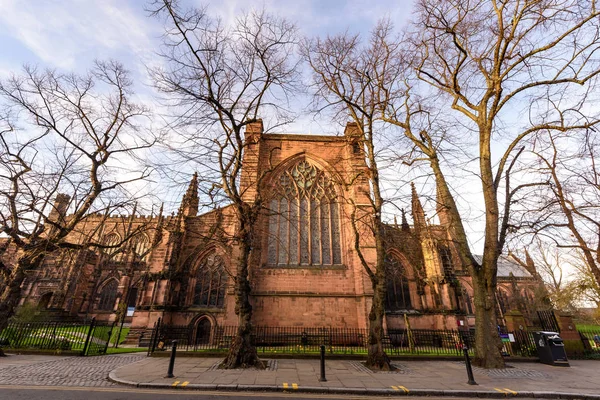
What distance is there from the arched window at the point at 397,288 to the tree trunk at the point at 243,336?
10447mm

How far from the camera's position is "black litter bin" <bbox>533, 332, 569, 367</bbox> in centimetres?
909

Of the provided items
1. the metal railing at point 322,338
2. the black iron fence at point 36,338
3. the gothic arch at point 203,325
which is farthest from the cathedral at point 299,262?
the black iron fence at point 36,338

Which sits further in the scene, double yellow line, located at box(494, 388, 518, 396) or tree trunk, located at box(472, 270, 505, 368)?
tree trunk, located at box(472, 270, 505, 368)

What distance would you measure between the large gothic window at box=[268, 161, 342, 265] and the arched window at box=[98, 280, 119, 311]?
782 inches

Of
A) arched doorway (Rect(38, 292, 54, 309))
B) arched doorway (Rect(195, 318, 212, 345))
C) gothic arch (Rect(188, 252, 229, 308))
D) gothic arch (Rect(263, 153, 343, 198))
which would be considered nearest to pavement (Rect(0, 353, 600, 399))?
arched doorway (Rect(195, 318, 212, 345))

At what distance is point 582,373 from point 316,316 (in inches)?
390

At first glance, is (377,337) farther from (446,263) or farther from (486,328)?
(446,263)

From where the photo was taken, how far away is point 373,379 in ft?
21.7

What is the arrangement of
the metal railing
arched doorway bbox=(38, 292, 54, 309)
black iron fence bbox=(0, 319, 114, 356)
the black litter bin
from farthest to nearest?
1. arched doorway bbox=(38, 292, 54, 309)
2. the metal railing
3. black iron fence bbox=(0, 319, 114, 356)
4. the black litter bin

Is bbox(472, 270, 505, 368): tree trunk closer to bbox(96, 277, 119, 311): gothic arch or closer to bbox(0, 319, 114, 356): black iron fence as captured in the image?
bbox(0, 319, 114, 356): black iron fence

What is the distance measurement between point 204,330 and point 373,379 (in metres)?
11.1

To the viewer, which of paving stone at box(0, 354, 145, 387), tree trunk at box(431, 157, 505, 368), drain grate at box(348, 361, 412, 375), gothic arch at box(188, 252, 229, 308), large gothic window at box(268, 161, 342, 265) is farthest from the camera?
large gothic window at box(268, 161, 342, 265)

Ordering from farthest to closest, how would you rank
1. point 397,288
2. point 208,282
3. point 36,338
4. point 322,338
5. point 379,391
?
point 397,288
point 208,282
point 322,338
point 36,338
point 379,391

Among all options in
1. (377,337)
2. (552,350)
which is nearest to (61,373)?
(377,337)
